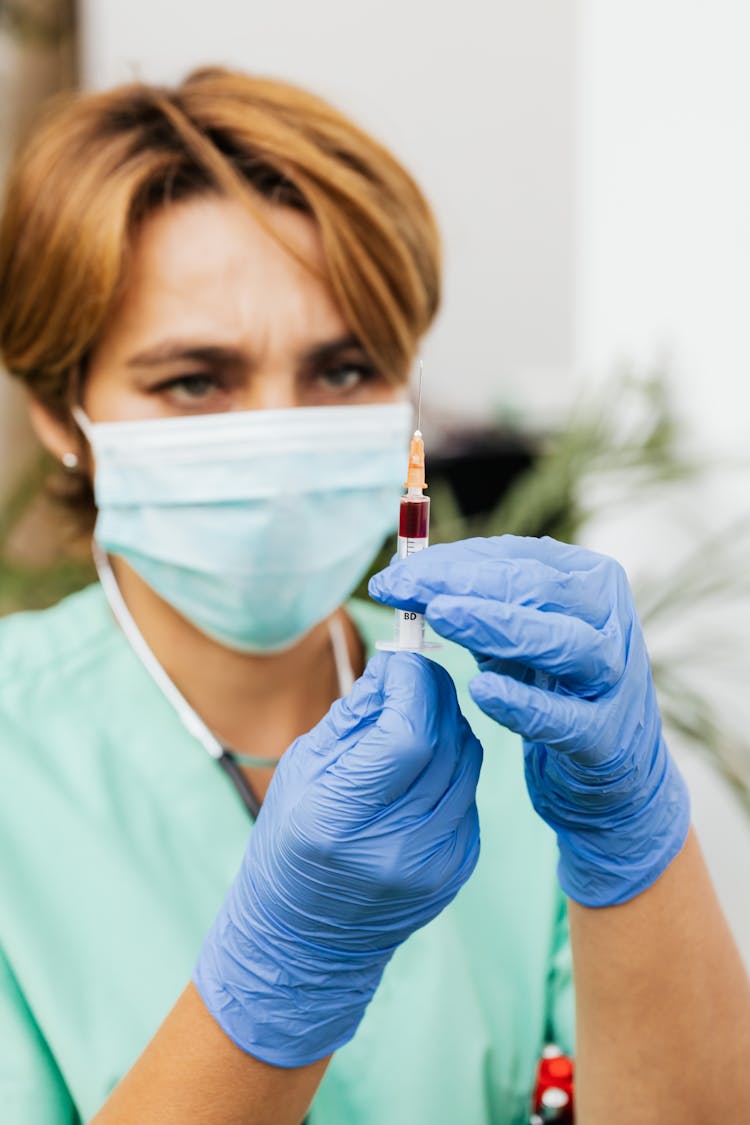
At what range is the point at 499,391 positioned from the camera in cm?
334

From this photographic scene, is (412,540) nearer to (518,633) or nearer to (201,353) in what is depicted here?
(518,633)

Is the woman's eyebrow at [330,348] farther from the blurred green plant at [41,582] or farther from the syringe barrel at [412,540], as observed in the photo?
the blurred green plant at [41,582]

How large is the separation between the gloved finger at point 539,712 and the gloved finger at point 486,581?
0.06 metres

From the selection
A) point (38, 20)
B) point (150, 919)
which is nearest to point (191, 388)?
point (150, 919)

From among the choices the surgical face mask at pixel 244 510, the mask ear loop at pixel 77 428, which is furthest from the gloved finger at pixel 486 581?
the mask ear loop at pixel 77 428

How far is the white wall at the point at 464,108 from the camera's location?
123 inches

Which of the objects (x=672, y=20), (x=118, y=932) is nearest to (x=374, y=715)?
(x=118, y=932)

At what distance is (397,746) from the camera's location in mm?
837

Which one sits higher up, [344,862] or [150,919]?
[344,862]

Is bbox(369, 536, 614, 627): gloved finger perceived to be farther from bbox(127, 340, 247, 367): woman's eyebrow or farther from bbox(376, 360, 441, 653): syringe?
bbox(127, 340, 247, 367): woman's eyebrow

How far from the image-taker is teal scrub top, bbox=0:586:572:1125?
1.10 metres

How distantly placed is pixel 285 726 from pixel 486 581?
0.68 metres

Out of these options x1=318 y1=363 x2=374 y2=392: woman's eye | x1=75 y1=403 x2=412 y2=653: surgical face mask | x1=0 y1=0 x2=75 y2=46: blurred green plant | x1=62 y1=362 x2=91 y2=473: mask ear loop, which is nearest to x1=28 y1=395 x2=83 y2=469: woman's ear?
x1=62 y1=362 x2=91 y2=473: mask ear loop

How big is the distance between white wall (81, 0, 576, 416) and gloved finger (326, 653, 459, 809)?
2.43 metres
